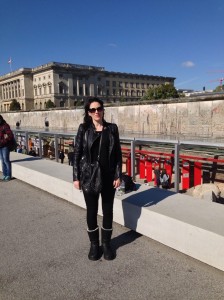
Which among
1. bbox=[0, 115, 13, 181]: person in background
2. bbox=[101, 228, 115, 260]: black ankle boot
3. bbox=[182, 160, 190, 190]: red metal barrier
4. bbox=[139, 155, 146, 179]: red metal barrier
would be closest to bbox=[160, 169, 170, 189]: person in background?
bbox=[182, 160, 190, 190]: red metal barrier

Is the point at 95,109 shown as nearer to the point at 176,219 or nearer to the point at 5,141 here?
the point at 176,219

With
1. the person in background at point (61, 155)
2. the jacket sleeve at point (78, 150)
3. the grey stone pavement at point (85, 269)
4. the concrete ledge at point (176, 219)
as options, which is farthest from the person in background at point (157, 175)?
the jacket sleeve at point (78, 150)

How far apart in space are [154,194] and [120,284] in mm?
1661

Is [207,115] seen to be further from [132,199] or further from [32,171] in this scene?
[132,199]

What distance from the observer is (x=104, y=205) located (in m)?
3.22

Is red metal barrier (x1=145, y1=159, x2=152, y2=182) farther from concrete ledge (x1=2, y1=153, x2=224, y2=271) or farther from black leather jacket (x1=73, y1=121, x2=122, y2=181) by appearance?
black leather jacket (x1=73, y1=121, x2=122, y2=181)

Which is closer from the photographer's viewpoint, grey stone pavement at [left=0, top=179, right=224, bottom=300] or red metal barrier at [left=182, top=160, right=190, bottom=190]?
grey stone pavement at [left=0, top=179, right=224, bottom=300]

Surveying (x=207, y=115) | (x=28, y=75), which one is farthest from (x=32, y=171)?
(x=28, y=75)

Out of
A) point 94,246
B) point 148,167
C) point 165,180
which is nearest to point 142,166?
point 148,167

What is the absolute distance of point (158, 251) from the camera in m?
3.28

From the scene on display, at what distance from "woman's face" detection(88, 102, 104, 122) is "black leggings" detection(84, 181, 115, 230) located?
0.69m

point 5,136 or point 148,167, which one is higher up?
point 5,136

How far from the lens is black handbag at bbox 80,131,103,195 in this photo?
3.03 meters

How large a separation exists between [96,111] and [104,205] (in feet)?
Answer: 3.31
